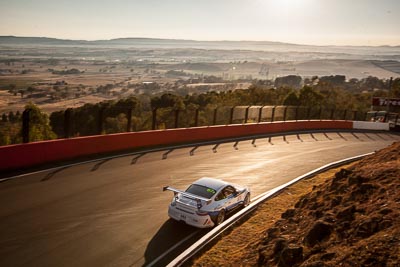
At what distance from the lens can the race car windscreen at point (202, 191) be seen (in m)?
10.7

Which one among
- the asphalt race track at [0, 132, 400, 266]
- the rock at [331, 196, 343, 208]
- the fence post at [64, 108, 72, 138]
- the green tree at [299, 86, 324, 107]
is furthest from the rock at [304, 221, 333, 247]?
the green tree at [299, 86, 324, 107]

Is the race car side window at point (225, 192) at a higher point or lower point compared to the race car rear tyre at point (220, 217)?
higher

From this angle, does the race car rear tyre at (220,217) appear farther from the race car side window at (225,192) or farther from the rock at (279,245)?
the rock at (279,245)

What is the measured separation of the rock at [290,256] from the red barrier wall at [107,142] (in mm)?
11842

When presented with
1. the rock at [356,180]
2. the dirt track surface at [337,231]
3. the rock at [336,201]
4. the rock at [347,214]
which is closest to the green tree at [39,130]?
the dirt track surface at [337,231]

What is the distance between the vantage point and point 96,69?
108688 mm

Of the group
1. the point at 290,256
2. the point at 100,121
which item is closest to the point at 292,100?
→ the point at 100,121

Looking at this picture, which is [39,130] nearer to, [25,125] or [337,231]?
[25,125]

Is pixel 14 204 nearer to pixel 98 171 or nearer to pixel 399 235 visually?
pixel 98 171

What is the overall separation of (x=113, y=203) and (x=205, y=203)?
3165mm

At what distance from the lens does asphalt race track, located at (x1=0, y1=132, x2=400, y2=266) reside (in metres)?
8.52

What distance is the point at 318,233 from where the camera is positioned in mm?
6852

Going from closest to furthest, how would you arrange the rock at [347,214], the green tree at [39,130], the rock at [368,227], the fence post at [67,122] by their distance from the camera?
the rock at [368,227]
the rock at [347,214]
the fence post at [67,122]
the green tree at [39,130]

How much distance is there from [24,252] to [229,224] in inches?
204
